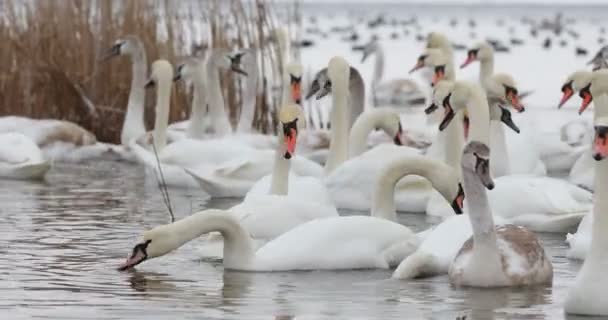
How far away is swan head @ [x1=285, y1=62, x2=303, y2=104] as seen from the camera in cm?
1334

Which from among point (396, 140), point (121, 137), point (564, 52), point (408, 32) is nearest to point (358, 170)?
point (396, 140)

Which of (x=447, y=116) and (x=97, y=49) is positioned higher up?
(x=447, y=116)

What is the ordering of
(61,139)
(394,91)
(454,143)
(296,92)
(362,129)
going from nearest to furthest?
(454,143)
(362,129)
(296,92)
(61,139)
(394,91)

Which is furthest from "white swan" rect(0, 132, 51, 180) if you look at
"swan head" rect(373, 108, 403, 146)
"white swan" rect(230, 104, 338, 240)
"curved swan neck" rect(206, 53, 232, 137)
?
"white swan" rect(230, 104, 338, 240)

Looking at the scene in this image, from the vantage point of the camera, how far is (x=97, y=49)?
16344mm

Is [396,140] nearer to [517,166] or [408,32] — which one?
[517,166]

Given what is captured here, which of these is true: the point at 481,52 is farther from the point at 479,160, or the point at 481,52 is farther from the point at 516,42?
the point at 516,42

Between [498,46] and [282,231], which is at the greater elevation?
[282,231]

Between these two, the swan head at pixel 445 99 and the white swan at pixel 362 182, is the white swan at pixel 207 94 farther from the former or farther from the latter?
the swan head at pixel 445 99

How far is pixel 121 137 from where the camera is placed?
52.2 feet

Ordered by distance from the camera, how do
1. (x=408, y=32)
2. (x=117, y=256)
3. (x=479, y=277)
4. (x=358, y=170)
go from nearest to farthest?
1. (x=479, y=277)
2. (x=117, y=256)
3. (x=358, y=170)
4. (x=408, y=32)

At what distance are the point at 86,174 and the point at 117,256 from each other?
5.04 m

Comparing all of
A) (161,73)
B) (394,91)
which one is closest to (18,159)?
(161,73)

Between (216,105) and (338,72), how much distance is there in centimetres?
288
